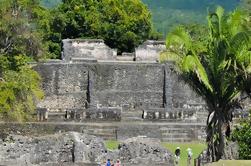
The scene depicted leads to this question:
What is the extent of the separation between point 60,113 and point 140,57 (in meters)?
10.0

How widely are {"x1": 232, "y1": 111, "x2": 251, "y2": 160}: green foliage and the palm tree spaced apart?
14.6 ft

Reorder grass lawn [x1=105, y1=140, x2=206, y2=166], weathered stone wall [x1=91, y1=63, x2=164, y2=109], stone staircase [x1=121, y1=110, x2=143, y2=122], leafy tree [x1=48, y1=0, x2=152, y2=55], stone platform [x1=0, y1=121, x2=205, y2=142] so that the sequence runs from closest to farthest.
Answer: grass lawn [x1=105, y1=140, x2=206, y2=166], stone platform [x1=0, y1=121, x2=205, y2=142], stone staircase [x1=121, y1=110, x2=143, y2=122], weathered stone wall [x1=91, y1=63, x2=164, y2=109], leafy tree [x1=48, y1=0, x2=152, y2=55]

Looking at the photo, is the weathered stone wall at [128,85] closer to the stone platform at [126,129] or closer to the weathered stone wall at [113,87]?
the weathered stone wall at [113,87]

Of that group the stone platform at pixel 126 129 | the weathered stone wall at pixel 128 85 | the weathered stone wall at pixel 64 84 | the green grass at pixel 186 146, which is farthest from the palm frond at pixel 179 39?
the weathered stone wall at pixel 64 84

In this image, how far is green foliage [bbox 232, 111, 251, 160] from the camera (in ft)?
80.1

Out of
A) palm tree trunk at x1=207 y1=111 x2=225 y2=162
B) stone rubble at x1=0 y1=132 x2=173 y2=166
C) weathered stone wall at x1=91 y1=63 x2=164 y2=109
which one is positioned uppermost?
weathered stone wall at x1=91 y1=63 x2=164 y2=109

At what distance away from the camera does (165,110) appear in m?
35.0

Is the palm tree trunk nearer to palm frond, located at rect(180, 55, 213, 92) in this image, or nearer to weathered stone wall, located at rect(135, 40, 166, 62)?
palm frond, located at rect(180, 55, 213, 92)

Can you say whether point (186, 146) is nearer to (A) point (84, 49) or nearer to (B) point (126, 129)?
(B) point (126, 129)

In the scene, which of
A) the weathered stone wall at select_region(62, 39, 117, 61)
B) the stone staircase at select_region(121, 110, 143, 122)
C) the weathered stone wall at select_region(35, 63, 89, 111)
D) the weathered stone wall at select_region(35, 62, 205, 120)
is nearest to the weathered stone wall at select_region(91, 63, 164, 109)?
the weathered stone wall at select_region(35, 62, 205, 120)

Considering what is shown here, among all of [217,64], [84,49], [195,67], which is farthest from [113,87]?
[195,67]

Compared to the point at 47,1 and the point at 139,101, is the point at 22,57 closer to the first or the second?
the point at 139,101

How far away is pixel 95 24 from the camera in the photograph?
178 ft

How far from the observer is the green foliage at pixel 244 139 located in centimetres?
2441
